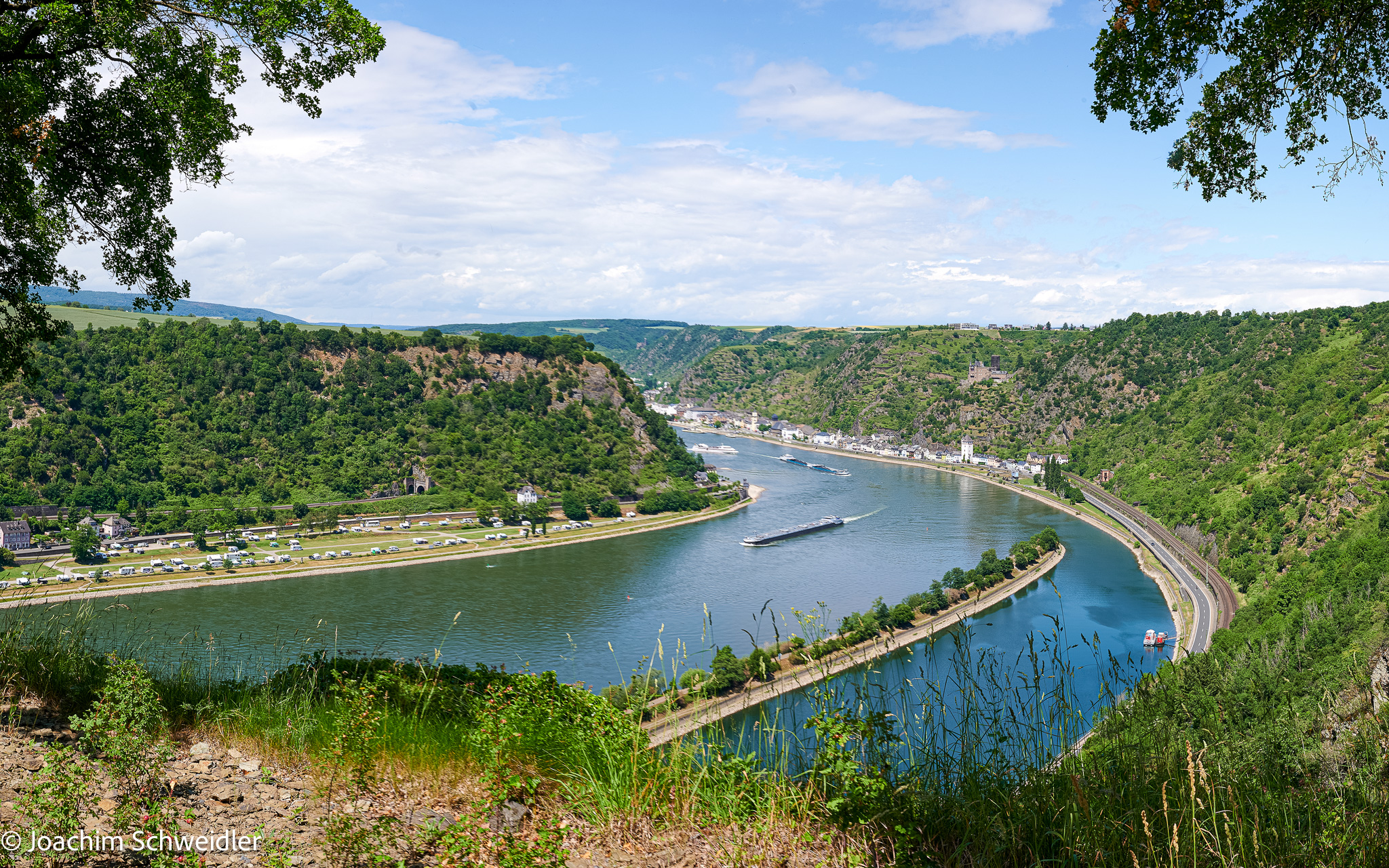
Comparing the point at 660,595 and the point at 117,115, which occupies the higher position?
the point at 117,115

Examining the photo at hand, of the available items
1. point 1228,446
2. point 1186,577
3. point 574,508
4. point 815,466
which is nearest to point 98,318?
point 574,508

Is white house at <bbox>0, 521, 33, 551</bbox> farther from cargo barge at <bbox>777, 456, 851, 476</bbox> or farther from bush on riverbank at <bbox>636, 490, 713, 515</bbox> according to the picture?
cargo barge at <bbox>777, 456, 851, 476</bbox>

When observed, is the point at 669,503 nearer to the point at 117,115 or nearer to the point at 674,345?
the point at 117,115

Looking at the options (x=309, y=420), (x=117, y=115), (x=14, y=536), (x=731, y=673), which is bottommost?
(x=14, y=536)

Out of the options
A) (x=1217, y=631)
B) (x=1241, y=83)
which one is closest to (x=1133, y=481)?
(x=1217, y=631)

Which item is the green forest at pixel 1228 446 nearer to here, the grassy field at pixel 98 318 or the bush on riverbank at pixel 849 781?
the bush on riverbank at pixel 849 781

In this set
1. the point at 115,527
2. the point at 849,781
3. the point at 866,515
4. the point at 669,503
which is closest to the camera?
the point at 849,781
